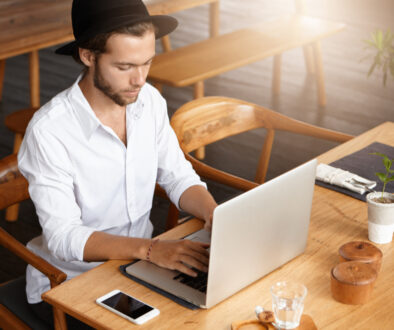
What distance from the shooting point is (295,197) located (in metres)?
1.73

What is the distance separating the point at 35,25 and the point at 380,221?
3.00 meters

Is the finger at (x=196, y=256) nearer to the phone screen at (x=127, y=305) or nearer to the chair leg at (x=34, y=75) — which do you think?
the phone screen at (x=127, y=305)

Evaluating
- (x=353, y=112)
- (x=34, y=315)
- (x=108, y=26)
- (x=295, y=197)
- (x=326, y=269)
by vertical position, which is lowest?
(x=353, y=112)

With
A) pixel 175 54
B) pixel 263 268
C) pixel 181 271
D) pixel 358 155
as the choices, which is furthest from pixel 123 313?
pixel 175 54

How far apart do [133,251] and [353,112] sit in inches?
148

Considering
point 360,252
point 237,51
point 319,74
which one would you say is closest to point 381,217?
point 360,252

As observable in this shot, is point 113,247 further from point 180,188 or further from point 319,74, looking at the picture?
point 319,74

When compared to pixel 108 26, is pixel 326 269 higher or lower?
lower

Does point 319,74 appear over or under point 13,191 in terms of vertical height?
under

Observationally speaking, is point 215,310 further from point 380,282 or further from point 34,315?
point 34,315

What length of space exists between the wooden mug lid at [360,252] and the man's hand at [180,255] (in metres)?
0.36

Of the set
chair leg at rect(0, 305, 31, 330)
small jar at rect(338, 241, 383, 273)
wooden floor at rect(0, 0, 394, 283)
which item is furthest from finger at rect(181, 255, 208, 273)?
wooden floor at rect(0, 0, 394, 283)

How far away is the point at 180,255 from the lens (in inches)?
70.2

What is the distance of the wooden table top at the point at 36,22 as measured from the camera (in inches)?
158
